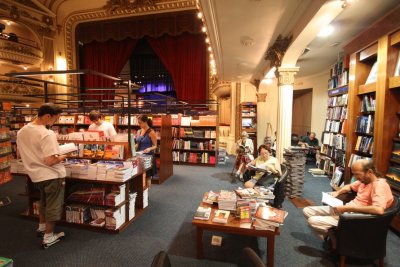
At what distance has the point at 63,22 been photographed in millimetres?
9492

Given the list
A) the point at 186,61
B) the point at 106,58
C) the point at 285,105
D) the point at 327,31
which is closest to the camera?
the point at 327,31

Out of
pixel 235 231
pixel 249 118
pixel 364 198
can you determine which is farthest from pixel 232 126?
pixel 235 231

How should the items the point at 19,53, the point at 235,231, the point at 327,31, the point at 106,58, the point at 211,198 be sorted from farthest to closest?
the point at 106,58
the point at 19,53
the point at 327,31
the point at 211,198
the point at 235,231

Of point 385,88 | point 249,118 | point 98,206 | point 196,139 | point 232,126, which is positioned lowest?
point 98,206

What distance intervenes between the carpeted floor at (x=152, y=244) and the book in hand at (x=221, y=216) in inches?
17.2

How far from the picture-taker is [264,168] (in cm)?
365

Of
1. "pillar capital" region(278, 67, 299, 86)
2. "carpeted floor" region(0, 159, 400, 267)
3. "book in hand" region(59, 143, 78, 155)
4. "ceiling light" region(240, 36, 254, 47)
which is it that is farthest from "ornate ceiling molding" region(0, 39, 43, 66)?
"pillar capital" region(278, 67, 299, 86)

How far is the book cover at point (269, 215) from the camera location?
211 centimetres

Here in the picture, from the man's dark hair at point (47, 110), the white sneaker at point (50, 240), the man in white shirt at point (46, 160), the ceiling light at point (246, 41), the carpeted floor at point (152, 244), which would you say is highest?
A: the ceiling light at point (246, 41)

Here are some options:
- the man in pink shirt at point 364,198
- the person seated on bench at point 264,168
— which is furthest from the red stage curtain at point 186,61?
the man in pink shirt at point 364,198

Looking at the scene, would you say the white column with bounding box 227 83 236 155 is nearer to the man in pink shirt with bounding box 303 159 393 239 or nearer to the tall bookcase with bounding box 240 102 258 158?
the tall bookcase with bounding box 240 102 258 158

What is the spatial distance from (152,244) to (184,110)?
4935 mm

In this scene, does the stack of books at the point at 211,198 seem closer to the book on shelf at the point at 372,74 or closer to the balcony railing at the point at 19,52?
the book on shelf at the point at 372,74

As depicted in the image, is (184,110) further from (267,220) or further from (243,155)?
(267,220)
